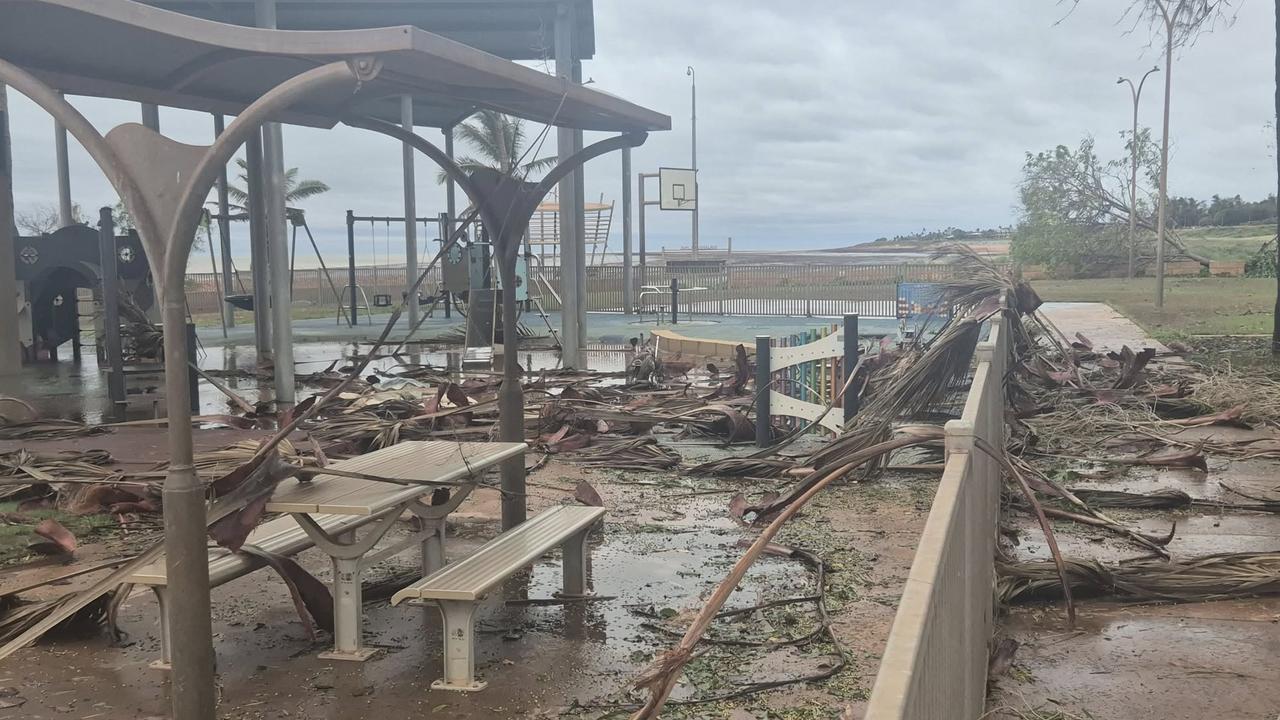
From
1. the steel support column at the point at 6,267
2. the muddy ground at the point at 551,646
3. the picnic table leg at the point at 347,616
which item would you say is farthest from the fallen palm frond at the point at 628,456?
the steel support column at the point at 6,267

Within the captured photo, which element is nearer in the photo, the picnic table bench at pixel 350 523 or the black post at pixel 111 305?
the picnic table bench at pixel 350 523

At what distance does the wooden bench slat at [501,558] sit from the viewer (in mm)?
3812

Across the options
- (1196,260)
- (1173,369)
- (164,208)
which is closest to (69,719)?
(164,208)

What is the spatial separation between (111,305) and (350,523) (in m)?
7.19

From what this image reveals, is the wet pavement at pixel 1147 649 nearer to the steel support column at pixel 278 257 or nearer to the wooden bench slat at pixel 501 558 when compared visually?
the wooden bench slat at pixel 501 558

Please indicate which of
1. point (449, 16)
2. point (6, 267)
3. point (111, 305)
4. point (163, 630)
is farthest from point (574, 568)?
point (449, 16)

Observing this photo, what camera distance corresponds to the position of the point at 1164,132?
28609 mm

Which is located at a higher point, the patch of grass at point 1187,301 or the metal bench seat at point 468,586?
the patch of grass at point 1187,301

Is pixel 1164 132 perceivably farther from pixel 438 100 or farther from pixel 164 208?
pixel 164 208

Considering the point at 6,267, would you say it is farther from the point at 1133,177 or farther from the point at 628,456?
the point at 1133,177

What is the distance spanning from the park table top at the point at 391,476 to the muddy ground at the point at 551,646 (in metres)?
0.64

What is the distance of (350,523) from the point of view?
434cm

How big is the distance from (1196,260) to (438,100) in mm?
46365

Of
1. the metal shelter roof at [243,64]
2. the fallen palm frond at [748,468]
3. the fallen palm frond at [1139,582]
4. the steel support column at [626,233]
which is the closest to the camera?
the metal shelter roof at [243,64]
